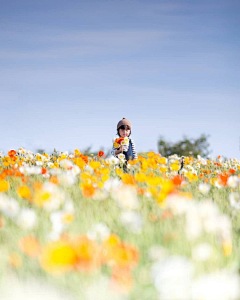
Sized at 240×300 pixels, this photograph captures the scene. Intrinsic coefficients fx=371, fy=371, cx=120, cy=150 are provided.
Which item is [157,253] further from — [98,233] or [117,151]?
[117,151]

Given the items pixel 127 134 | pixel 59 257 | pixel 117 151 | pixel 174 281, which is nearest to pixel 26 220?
pixel 59 257

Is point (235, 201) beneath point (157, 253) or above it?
above

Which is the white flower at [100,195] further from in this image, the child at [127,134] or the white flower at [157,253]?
the child at [127,134]

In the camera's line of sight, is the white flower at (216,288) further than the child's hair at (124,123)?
No

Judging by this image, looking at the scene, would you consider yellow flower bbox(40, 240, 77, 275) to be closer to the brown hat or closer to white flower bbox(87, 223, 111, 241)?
white flower bbox(87, 223, 111, 241)

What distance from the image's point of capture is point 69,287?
88.3 inches

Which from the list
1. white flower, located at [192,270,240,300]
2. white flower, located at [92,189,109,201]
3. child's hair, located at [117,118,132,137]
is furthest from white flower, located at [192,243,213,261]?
child's hair, located at [117,118,132,137]

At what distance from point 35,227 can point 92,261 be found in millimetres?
936

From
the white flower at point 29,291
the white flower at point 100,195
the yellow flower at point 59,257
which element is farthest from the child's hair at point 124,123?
the yellow flower at point 59,257

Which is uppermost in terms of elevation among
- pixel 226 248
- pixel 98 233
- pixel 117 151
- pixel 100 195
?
pixel 117 151

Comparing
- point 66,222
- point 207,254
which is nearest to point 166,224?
point 207,254

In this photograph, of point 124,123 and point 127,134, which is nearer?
point 124,123

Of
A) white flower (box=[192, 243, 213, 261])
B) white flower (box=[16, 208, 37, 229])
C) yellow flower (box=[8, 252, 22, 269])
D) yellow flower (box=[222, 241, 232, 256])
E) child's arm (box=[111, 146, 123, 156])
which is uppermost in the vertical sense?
child's arm (box=[111, 146, 123, 156])

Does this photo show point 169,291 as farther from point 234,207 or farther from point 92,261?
point 234,207
